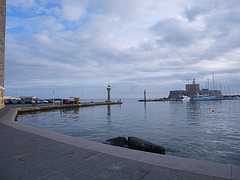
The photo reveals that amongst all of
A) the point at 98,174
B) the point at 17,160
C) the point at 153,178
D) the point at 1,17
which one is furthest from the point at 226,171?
the point at 1,17

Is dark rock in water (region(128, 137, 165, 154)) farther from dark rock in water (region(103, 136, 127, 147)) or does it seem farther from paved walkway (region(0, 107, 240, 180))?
paved walkway (region(0, 107, 240, 180))

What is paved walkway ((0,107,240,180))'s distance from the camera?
11.5ft

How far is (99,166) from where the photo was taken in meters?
4.02

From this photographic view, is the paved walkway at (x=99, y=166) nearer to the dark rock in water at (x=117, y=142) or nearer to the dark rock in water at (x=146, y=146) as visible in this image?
the dark rock in water at (x=146, y=146)

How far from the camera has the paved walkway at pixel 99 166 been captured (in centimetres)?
350

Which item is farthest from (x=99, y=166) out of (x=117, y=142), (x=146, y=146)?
(x=117, y=142)

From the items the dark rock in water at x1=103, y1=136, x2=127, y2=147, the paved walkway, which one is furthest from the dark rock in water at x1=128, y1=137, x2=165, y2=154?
the paved walkway

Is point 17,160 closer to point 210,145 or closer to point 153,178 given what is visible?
point 153,178

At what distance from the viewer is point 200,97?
131000 millimetres

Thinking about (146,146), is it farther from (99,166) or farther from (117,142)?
(99,166)

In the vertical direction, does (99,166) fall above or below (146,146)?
above

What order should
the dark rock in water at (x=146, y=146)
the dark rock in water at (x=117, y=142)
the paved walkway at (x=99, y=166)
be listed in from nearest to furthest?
the paved walkway at (x=99, y=166) < the dark rock in water at (x=146, y=146) < the dark rock in water at (x=117, y=142)

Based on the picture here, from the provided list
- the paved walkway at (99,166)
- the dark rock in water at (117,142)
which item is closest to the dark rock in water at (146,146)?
the dark rock in water at (117,142)

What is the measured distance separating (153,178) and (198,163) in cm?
156
